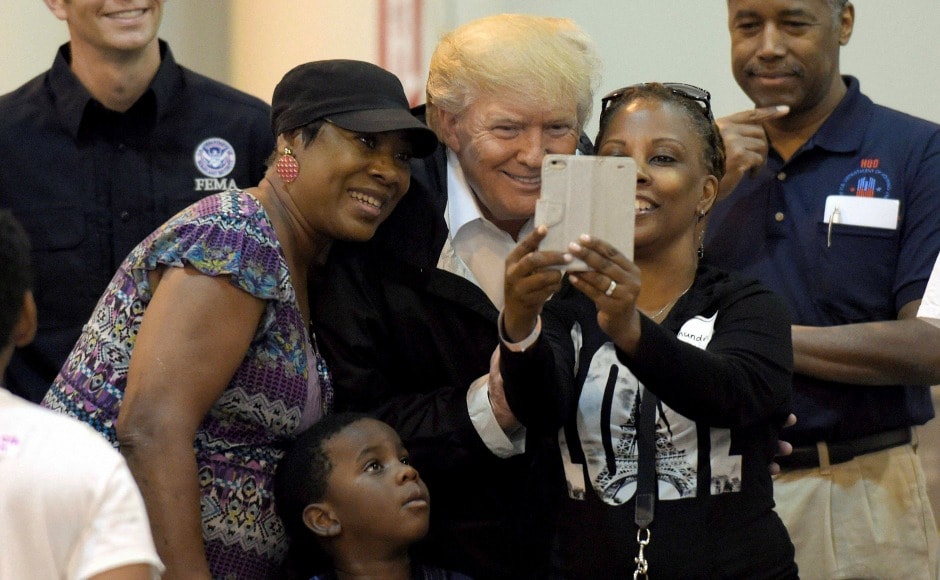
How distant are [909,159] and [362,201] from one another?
4.82ft

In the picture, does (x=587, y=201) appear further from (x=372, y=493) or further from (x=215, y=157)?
(x=215, y=157)

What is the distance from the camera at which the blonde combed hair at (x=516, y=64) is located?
2893 mm

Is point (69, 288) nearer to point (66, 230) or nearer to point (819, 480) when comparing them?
point (66, 230)

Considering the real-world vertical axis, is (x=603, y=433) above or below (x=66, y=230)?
below

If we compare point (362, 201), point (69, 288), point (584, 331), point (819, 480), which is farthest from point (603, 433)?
point (69, 288)

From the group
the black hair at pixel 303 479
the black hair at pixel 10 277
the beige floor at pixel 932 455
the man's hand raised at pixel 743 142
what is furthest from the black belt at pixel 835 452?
the black hair at pixel 10 277

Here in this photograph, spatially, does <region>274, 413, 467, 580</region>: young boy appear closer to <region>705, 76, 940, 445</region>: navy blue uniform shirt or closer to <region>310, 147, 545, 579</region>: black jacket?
<region>310, 147, 545, 579</region>: black jacket

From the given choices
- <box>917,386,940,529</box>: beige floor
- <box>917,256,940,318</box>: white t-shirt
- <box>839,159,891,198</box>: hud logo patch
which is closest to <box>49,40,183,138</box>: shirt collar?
<box>839,159,891,198</box>: hud logo patch

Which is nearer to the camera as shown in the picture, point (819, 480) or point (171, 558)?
point (171, 558)

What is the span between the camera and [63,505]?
1877mm

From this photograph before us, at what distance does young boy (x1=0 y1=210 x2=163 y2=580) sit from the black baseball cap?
3.20 feet

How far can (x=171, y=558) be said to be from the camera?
240 cm

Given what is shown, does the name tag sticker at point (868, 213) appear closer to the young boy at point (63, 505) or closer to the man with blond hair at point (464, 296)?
the man with blond hair at point (464, 296)

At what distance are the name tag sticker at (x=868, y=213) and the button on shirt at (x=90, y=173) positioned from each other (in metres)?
1.60
